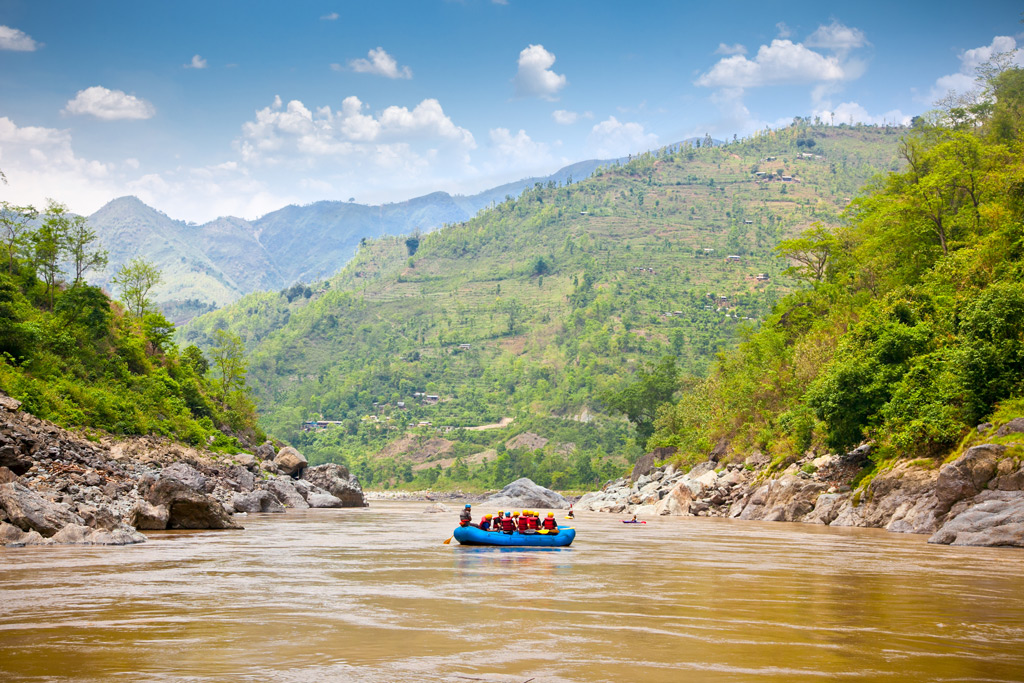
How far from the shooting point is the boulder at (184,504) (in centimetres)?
2883

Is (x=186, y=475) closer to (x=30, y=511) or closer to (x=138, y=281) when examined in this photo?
(x=30, y=511)

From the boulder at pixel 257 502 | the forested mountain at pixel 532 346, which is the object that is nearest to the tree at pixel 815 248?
the forested mountain at pixel 532 346

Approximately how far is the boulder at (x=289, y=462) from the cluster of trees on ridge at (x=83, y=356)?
2.67 metres

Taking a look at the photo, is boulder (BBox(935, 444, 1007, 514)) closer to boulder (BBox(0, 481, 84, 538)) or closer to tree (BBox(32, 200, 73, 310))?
boulder (BBox(0, 481, 84, 538))

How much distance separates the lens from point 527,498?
237 ft

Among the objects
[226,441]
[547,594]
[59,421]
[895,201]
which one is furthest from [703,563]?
[226,441]

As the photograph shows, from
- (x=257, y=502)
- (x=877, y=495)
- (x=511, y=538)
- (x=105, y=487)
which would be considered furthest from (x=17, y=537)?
(x=877, y=495)

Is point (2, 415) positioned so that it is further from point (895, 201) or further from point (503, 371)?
point (503, 371)

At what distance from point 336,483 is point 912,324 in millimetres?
38354

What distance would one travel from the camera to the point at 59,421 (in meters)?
34.3

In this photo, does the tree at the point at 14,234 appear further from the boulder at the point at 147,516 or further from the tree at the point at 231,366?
the boulder at the point at 147,516

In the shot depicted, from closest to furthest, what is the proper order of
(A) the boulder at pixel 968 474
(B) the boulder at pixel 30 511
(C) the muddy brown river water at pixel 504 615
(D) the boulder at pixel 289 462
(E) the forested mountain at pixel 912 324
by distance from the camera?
(C) the muddy brown river water at pixel 504 615
(B) the boulder at pixel 30 511
(A) the boulder at pixel 968 474
(E) the forested mountain at pixel 912 324
(D) the boulder at pixel 289 462

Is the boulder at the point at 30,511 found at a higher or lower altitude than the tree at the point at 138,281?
lower

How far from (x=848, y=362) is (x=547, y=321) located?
126 m
